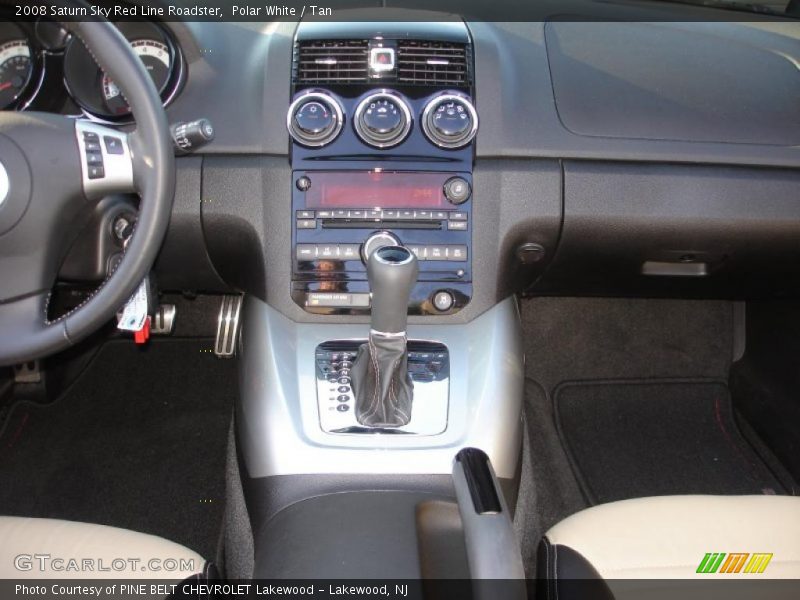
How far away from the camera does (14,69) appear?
60.4 inches

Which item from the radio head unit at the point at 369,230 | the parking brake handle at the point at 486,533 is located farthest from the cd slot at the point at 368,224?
the parking brake handle at the point at 486,533

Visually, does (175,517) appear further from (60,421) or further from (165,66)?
(165,66)

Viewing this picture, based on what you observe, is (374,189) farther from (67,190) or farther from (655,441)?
(655,441)

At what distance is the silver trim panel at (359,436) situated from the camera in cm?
138

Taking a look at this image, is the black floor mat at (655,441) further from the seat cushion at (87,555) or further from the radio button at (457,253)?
the seat cushion at (87,555)

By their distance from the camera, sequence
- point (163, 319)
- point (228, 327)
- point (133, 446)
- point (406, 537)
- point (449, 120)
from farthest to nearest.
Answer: point (133, 446) < point (228, 327) < point (163, 319) < point (449, 120) < point (406, 537)

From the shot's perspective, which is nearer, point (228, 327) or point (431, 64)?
point (431, 64)

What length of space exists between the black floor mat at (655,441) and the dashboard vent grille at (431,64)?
1138 millimetres

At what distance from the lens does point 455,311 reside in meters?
1.58

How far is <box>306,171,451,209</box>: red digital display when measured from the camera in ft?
4.99

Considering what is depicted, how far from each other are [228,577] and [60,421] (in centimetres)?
100

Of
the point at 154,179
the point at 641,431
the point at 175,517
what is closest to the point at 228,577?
the point at 175,517

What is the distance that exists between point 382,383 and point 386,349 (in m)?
Result: 0.08

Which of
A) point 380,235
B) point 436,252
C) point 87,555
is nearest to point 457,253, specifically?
point 436,252
